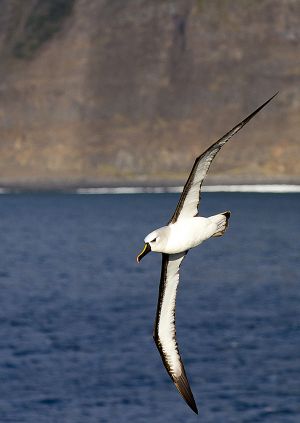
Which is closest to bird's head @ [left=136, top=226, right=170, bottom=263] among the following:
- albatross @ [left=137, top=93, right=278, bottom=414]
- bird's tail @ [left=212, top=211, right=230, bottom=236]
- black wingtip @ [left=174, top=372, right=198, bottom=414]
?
albatross @ [left=137, top=93, right=278, bottom=414]

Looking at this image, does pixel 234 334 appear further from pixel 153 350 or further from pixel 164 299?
pixel 164 299

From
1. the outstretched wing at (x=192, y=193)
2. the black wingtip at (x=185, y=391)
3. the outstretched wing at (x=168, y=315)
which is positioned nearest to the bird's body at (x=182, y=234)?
the outstretched wing at (x=192, y=193)

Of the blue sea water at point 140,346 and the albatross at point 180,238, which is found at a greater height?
the albatross at point 180,238

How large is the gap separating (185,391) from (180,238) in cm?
247

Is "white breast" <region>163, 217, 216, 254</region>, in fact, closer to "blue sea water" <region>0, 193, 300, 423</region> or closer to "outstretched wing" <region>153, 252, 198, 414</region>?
"outstretched wing" <region>153, 252, 198, 414</region>

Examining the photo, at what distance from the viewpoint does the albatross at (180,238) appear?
51.0 feet

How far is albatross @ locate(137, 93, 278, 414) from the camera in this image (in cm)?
1553

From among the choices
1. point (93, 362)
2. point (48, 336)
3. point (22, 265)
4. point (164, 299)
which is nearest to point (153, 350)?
point (93, 362)

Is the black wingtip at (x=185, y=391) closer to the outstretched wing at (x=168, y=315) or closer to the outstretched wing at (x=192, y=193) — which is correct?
the outstretched wing at (x=168, y=315)

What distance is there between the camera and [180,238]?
1587 cm

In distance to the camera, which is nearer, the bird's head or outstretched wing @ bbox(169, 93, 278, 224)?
the bird's head

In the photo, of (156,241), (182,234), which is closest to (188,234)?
(182,234)

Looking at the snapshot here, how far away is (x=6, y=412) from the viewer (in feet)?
208

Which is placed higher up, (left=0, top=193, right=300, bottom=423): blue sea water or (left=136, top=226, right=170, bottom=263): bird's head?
(left=136, top=226, right=170, bottom=263): bird's head
